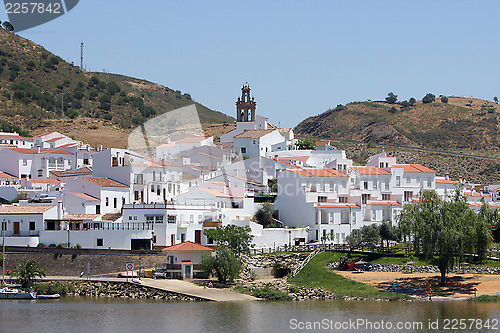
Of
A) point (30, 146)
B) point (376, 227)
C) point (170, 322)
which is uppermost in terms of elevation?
point (30, 146)

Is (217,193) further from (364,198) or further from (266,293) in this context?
(266,293)

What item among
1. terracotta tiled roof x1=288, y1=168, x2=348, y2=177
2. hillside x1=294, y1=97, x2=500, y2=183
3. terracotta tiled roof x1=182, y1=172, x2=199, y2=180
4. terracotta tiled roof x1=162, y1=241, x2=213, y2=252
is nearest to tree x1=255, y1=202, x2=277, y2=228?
terracotta tiled roof x1=288, y1=168, x2=348, y2=177

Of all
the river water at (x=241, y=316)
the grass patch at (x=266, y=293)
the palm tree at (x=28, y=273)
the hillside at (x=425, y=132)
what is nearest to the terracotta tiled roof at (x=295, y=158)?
the hillside at (x=425, y=132)

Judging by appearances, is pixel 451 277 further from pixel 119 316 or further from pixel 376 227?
pixel 119 316

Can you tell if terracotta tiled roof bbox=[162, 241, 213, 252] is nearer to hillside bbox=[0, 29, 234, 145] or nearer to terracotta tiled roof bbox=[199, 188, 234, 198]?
terracotta tiled roof bbox=[199, 188, 234, 198]

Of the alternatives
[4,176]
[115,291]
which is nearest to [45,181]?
[4,176]

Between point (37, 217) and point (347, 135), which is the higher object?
point (347, 135)

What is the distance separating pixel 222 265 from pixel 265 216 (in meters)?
15.5

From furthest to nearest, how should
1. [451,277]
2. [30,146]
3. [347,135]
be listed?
[347,135] < [30,146] < [451,277]

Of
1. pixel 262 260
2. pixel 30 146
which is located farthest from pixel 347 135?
pixel 262 260

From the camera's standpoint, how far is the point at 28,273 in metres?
51.0

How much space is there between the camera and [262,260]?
193 feet

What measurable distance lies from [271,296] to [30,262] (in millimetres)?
16223

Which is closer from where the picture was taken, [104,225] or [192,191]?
[104,225]
